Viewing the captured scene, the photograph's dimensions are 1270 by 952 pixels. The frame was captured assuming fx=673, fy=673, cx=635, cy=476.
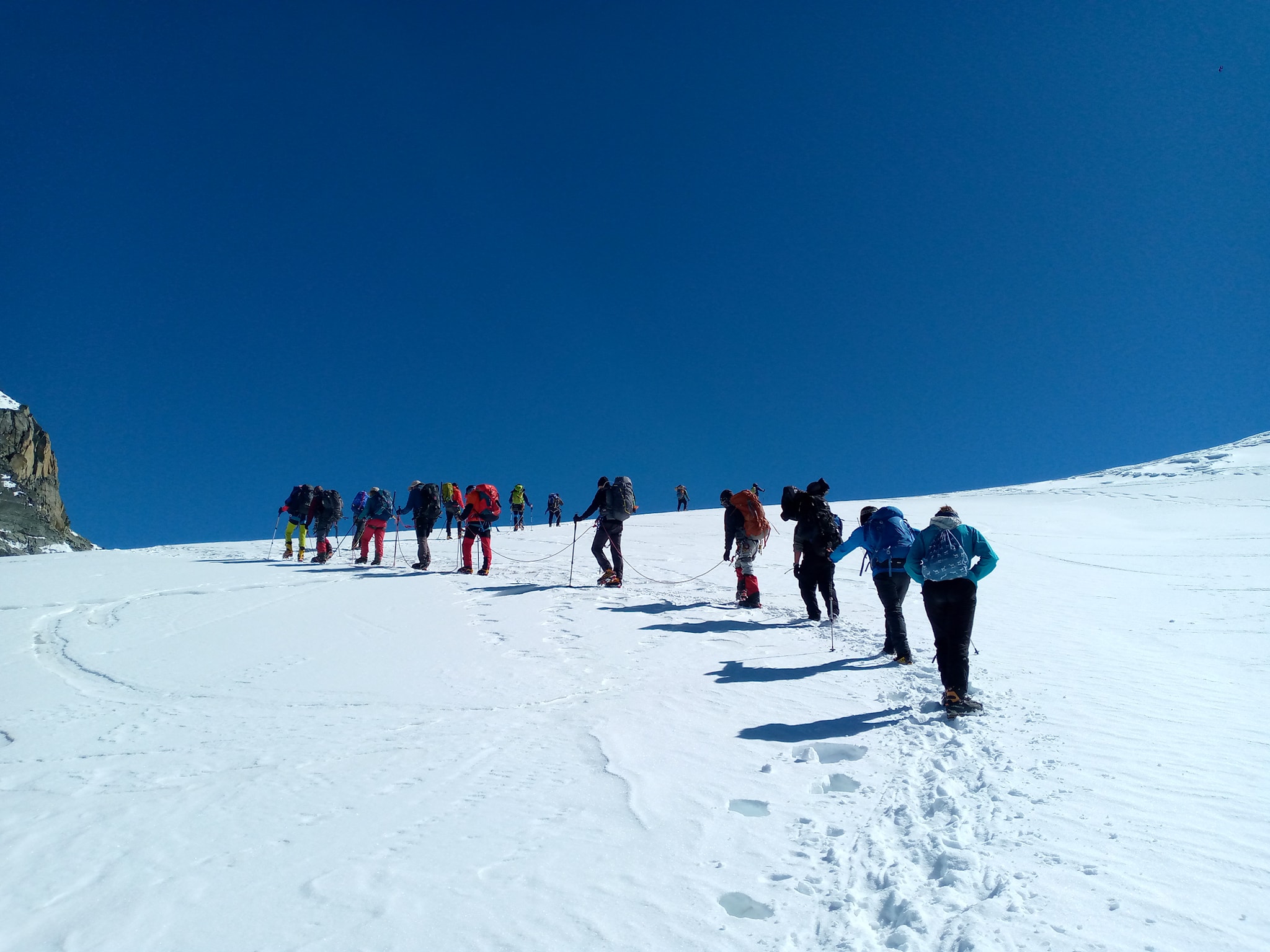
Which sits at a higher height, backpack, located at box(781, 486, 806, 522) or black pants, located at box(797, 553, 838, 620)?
backpack, located at box(781, 486, 806, 522)

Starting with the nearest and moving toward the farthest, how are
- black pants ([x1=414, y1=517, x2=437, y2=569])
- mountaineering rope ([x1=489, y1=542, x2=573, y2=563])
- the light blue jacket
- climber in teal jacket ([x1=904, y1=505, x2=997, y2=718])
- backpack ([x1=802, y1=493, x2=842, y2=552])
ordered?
climber in teal jacket ([x1=904, y1=505, x2=997, y2=718]), the light blue jacket, backpack ([x1=802, y1=493, x2=842, y2=552]), black pants ([x1=414, y1=517, x2=437, y2=569]), mountaineering rope ([x1=489, y1=542, x2=573, y2=563])

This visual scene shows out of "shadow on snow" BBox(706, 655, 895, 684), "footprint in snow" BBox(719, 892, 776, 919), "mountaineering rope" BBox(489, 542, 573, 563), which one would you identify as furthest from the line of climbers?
"footprint in snow" BBox(719, 892, 776, 919)

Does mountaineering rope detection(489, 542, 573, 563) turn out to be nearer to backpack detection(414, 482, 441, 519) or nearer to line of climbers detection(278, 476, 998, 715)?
line of climbers detection(278, 476, 998, 715)

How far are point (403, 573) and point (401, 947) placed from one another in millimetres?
12054

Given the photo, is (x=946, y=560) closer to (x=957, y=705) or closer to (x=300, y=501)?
(x=957, y=705)

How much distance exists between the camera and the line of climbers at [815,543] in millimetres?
5637

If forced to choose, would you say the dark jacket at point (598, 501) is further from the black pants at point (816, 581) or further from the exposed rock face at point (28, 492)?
the exposed rock face at point (28, 492)

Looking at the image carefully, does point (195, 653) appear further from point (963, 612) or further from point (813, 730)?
point (963, 612)

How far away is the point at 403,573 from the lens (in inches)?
553

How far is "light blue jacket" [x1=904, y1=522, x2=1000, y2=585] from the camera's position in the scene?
223 inches

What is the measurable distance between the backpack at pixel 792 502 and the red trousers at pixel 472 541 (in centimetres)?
654

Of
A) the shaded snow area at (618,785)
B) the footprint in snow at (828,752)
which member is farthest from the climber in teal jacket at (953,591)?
the footprint in snow at (828,752)

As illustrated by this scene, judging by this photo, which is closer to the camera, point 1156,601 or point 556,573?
point 1156,601

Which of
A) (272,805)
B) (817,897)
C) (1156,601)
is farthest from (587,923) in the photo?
(1156,601)
